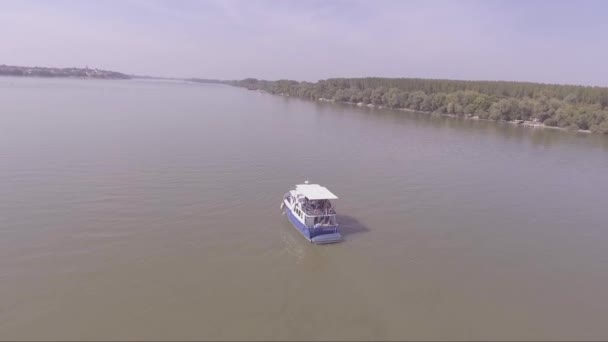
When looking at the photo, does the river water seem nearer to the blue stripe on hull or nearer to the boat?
the blue stripe on hull

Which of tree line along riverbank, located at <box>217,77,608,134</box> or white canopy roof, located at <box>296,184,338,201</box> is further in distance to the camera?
tree line along riverbank, located at <box>217,77,608,134</box>

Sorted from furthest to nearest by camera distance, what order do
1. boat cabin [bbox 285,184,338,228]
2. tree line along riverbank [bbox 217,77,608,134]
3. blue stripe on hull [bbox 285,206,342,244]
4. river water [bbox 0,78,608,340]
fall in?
tree line along riverbank [bbox 217,77,608,134] < boat cabin [bbox 285,184,338,228] < blue stripe on hull [bbox 285,206,342,244] < river water [bbox 0,78,608,340]

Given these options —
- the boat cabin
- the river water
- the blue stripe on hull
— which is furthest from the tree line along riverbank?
the blue stripe on hull

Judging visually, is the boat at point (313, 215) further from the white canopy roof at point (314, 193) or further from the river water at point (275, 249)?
the river water at point (275, 249)

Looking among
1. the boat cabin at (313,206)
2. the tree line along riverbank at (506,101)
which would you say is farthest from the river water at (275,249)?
the tree line along riverbank at (506,101)

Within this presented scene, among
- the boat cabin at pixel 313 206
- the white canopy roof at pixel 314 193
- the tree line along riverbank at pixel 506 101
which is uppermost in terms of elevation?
the tree line along riverbank at pixel 506 101

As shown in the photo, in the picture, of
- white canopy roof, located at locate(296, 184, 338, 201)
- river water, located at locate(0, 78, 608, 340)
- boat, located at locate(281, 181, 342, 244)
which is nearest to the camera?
A: river water, located at locate(0, 78, 608, 340)

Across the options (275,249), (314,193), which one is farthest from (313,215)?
(275,249)
